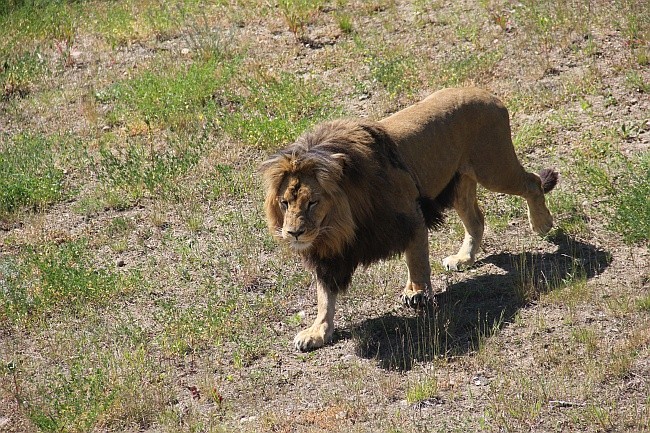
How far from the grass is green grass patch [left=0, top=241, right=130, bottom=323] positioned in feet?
0.08

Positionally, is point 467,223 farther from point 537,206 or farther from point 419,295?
point 419,295

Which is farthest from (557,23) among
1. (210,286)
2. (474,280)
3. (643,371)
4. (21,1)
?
(21,1)

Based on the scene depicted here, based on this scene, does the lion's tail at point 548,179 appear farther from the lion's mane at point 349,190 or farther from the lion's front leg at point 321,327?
the lion's front leg at point 321,327

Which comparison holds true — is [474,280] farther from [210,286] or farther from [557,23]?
[557,23]

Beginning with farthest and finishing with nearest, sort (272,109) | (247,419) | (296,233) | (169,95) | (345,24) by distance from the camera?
(345,24)
(169,95)
(272,109)
(296,233)
(247,419)

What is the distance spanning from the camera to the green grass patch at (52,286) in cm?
898

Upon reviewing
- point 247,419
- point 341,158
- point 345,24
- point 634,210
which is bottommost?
point 247,419

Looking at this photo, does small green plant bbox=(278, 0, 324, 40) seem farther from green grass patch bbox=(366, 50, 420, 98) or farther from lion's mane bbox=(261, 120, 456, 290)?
lion's mane bbox=(261, 120, 456, 290)

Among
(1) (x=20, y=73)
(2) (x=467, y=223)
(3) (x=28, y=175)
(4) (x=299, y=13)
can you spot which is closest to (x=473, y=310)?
(2) (x=467, y=223)

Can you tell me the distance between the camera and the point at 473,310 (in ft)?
26.7

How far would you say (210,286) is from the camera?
9.09m

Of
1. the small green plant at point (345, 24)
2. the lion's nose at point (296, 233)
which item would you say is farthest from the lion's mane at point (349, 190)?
the small green plant at point (345, 24)

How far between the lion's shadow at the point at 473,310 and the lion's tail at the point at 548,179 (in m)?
0.55

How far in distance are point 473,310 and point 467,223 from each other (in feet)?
4.47
